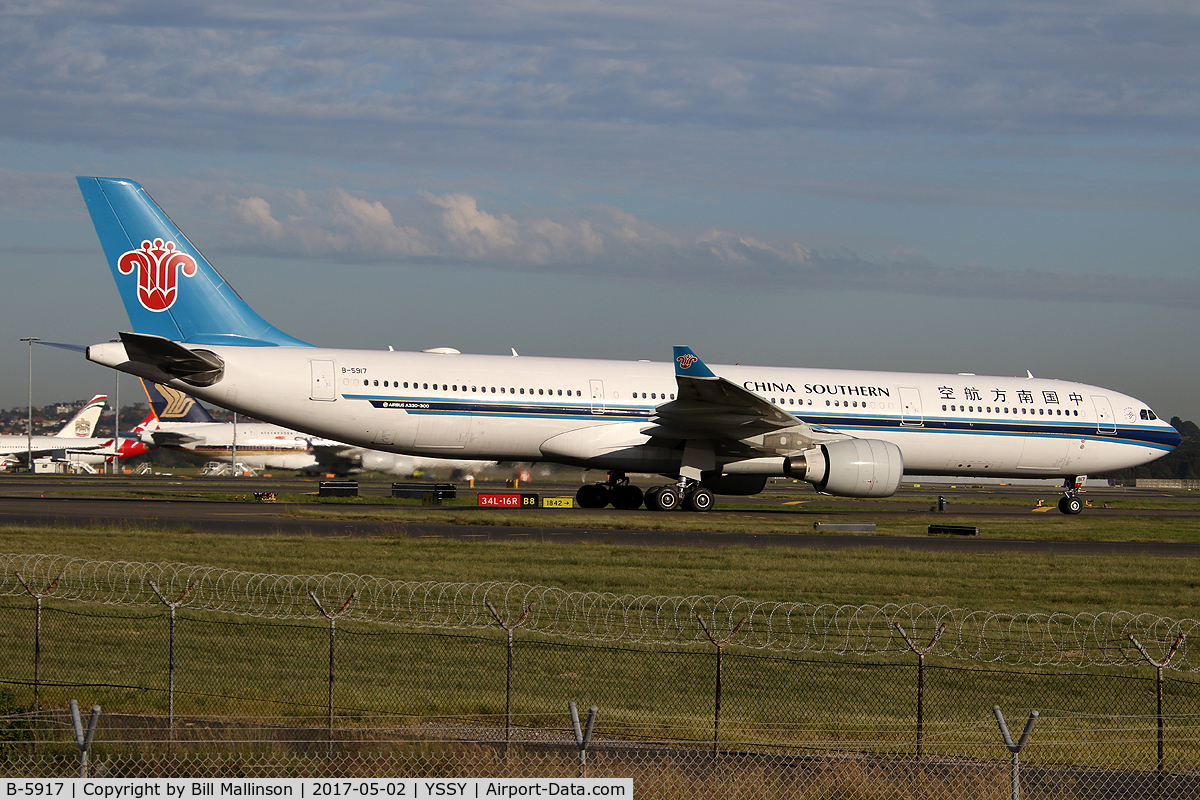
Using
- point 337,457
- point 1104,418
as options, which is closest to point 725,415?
point 1104,418

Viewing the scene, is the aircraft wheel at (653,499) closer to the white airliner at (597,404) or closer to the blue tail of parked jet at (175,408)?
the white airliner at (597,404)

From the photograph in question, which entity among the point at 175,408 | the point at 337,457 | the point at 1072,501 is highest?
the point at 175,408

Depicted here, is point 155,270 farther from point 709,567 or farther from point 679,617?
point 679,617

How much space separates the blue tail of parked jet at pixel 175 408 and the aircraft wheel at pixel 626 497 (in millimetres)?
57545

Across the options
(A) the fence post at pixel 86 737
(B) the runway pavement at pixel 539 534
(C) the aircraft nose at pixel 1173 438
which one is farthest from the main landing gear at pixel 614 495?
(A) the fence post at pixel 86 737

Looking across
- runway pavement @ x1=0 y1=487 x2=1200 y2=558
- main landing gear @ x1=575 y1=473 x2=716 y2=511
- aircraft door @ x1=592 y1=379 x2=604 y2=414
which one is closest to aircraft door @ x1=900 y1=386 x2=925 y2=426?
main landing gear @ x1=575 y1=473 x2=716 y2=511

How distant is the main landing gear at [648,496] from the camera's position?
33.3 metres

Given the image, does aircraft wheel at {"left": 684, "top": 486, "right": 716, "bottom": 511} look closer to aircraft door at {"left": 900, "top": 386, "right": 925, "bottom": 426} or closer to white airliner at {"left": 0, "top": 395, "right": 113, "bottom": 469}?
aircraft door at {"left": 900, "top": 386, "right": 925, "bottom": 426}

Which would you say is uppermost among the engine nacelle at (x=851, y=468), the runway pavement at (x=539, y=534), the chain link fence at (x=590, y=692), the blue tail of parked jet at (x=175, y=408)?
the blue tail of parked jet at (x=175, y=408)

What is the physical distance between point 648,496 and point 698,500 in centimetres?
150

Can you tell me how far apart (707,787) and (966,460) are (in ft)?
98.9

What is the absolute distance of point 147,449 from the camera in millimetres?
95438

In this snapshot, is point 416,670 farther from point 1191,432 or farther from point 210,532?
point 1191,432

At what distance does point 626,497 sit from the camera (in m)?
35.0
